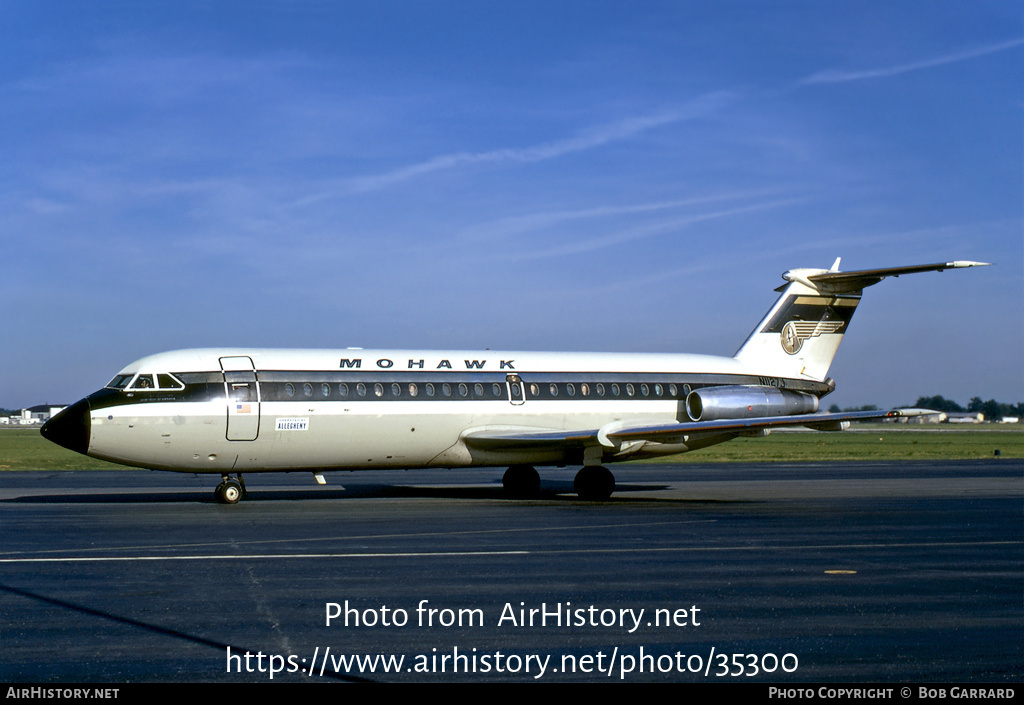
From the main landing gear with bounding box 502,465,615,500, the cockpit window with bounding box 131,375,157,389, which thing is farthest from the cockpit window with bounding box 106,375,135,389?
Result: the main landing gear with bounding box 502,465,615,500

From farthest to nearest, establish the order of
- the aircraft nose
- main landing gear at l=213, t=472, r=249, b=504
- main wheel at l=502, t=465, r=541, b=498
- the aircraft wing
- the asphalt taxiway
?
main wheel at l=502, t=465, r=541, b=498, the aircraft wing, main landing gear at l=213, t=472, r=249, b=504, the aircraft nose, the asphalt taxiway

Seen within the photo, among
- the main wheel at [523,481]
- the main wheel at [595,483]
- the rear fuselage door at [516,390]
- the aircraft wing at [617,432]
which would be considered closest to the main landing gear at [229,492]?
the aircraft wing at [617,432]

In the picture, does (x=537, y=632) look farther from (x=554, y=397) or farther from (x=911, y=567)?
(x=554, y=397)

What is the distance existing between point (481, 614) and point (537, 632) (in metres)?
0.90

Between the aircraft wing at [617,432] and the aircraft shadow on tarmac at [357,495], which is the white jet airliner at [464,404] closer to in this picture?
the aircraft wing at [617,432]

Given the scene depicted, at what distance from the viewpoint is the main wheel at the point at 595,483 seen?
2584 cm

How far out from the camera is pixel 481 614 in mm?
9969

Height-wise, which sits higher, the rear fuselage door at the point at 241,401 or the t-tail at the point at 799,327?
the t-tail at the point at 799,327

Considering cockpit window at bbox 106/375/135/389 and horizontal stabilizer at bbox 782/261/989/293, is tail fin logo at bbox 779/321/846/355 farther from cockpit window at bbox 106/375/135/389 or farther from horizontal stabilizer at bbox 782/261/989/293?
cockpit window at bbox 106/375/135/389

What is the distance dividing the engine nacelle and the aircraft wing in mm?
1591

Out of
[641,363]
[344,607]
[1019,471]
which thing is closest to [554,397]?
[641,363]

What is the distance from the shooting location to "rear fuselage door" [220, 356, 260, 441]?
22547 mm

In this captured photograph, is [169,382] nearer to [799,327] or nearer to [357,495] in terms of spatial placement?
[357,495]

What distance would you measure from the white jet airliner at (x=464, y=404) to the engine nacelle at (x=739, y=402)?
0.17 feet
